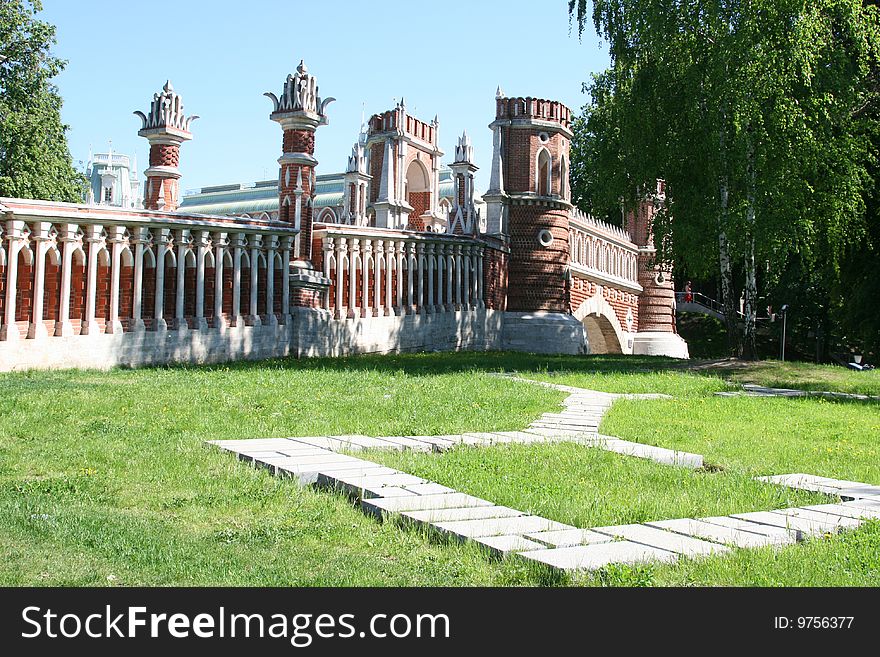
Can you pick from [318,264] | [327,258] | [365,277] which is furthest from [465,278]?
[318,264]

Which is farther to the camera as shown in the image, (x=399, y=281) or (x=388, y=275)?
(x=399, y=281)

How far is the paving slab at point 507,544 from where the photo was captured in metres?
4.46

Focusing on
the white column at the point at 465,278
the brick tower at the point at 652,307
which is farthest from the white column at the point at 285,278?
the brick tower at the point at 652,307

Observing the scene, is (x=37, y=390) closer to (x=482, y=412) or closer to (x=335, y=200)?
(x=482, y=412)

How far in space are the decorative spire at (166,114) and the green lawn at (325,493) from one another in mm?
9371

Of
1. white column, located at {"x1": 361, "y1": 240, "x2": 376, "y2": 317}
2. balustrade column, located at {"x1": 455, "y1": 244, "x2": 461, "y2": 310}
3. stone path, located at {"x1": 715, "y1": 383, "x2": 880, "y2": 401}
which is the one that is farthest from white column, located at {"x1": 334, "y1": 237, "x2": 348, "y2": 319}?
stone path, located at {"x1": 715, "y1": 383, "x2": 880, "y2": 401}

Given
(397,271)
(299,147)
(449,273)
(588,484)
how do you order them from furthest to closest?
1. (449,273)
2. (397,271)
3. (299,147)
4. (588,484)

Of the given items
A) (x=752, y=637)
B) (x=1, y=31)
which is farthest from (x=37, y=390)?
(x=1, y=31)

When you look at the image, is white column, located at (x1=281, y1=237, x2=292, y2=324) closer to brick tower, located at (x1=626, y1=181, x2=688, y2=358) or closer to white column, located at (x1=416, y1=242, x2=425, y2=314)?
white column, located at (x1=416, y1=242, x2=425, y2=314)

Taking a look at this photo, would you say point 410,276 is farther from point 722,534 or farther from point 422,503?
point 722,534

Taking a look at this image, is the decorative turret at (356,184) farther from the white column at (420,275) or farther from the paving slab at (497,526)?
the paving slab at (497,526)

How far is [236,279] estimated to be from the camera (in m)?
16.7

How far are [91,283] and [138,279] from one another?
3.12ft

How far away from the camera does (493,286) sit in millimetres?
26438
